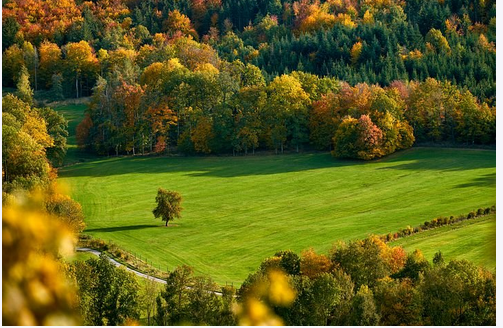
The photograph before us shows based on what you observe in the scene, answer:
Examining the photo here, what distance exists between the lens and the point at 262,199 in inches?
2520

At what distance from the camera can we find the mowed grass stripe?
4891 centimetres

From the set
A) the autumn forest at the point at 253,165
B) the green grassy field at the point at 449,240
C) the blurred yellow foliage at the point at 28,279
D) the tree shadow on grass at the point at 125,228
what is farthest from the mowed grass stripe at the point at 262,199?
the blurred yellow foliage at the point at 28,279

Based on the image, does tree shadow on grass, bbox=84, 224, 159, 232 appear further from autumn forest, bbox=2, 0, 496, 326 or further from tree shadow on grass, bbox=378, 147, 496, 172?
tree shadow on grass, bbox=378, 147, 496, 172

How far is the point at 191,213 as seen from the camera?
2346 inches

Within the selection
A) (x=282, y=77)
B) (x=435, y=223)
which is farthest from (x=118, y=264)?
(x=282, y=77)

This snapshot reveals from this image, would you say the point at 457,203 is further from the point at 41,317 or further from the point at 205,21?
the point at 205,21

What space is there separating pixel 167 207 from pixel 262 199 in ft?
39.1

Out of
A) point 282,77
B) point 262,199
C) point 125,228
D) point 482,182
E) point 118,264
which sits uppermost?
point 282,77

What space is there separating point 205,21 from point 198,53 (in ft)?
148

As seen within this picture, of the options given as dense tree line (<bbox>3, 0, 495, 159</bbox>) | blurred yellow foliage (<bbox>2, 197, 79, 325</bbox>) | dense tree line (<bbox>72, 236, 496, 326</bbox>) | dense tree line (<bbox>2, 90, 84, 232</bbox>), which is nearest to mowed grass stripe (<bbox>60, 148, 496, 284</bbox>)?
dense tree line (<bbox>2, 90, 84, 232</bbox>)

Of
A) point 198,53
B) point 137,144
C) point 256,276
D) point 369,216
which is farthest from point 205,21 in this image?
point 256,276

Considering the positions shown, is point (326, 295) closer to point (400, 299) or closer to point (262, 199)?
point (400, 299)

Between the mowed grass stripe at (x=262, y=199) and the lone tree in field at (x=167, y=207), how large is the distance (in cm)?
94

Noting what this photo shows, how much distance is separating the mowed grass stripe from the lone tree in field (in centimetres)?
94
